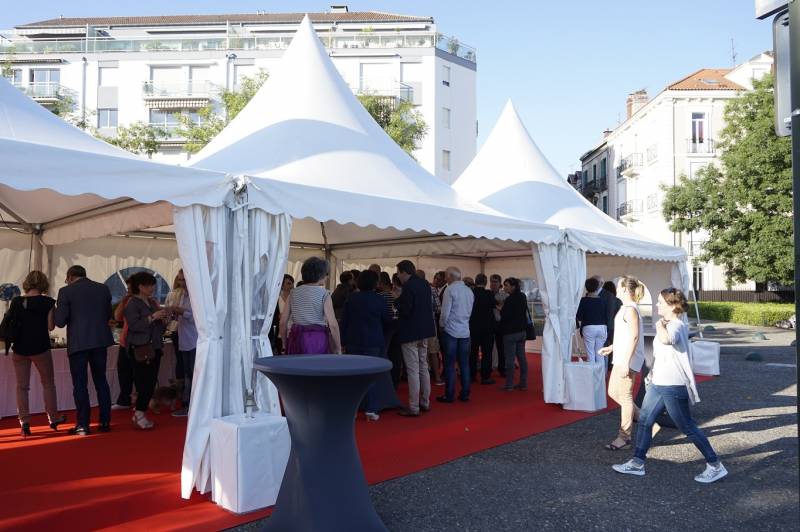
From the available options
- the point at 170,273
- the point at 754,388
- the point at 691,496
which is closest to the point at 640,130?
the point at 754,388

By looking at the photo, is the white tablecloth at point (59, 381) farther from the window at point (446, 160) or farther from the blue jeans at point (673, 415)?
the window at point (446, 160)

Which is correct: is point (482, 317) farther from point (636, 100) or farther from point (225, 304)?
point (636, 100)

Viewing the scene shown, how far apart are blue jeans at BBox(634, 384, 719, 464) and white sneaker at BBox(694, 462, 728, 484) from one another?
0.05 m

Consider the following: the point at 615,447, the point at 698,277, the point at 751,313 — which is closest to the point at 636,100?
the point at 698,277

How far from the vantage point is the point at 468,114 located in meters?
35.2

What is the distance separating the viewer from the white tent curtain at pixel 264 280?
4.43 meters

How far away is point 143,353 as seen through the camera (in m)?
5.80

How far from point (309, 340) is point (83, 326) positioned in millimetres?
1952

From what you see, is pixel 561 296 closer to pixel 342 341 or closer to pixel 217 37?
pixel 342 341

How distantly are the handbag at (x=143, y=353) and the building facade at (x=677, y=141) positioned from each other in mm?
28275

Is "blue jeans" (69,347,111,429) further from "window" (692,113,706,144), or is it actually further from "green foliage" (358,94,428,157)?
"window" (692,113,706,144)

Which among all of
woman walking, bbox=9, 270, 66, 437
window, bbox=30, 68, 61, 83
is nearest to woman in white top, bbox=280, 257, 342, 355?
woman walking, bbox=9, 270, 66, 437

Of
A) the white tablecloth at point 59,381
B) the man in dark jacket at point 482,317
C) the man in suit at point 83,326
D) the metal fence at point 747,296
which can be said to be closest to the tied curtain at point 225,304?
the man in suit at point 83,326

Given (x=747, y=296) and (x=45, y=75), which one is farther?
(x=45, y=75)
